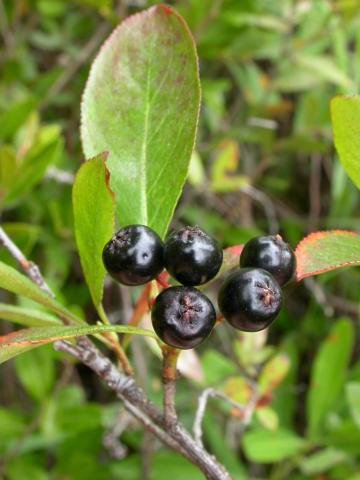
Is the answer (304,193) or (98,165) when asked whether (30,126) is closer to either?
(98,165)

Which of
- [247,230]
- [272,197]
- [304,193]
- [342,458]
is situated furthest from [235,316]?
[304,193]

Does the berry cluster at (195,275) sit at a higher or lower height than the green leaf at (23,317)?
higher

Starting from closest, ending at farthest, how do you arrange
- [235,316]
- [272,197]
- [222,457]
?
[235,316]
[222,457]
[272,197]

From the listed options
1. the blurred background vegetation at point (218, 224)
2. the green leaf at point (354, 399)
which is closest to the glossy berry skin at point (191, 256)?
the blurred background vegetation at point (218, 224)

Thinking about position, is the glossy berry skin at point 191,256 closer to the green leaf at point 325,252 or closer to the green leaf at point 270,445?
the green leaf at point 325,252

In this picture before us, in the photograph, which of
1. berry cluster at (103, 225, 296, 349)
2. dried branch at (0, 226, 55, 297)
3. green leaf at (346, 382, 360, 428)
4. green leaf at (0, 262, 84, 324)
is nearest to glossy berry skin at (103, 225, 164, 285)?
berry cluster at (103, 225, 296, 349)

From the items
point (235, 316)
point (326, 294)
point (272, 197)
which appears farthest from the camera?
point (272, 197)

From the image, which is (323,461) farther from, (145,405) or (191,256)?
(191,256)
